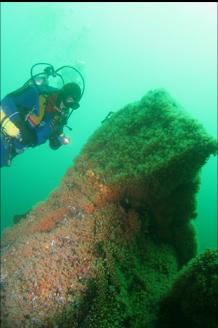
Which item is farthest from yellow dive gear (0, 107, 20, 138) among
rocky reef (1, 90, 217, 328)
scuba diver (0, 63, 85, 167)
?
rocky reef (1, 90, 217, 328)

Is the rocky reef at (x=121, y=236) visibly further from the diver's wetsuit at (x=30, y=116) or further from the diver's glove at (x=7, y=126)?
the diver's glove at (x=7, y=126)

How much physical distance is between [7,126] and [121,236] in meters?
2.33

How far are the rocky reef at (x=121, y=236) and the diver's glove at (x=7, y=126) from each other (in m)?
1.02

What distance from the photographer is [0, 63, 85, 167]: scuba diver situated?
16.6 feet

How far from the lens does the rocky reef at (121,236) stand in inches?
144

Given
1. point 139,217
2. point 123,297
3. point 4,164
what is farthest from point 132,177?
point 4,164

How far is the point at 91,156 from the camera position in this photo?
4980 millimetres

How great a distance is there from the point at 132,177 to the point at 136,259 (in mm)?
1073

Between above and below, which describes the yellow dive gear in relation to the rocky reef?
above

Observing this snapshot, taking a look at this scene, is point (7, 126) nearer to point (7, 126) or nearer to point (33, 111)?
point (7, 126)

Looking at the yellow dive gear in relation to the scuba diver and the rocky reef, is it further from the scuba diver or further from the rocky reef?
the rocky reef

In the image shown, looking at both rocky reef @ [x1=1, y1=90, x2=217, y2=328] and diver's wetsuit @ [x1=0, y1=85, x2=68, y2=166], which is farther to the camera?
diver's wetsuit @ [x1=0, y1=85, x2=68, y2=166]

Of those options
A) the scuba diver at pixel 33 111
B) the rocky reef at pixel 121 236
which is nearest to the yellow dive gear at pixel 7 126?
the scuba diver at pixel 33 111

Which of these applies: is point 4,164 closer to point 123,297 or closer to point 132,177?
point 132,177
